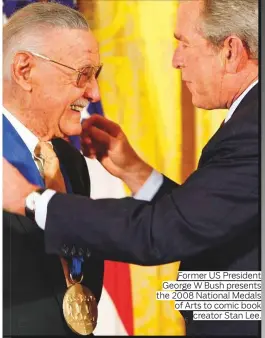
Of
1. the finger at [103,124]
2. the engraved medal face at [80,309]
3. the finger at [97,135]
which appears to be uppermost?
the finger at [103,124]

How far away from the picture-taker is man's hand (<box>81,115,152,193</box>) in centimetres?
171

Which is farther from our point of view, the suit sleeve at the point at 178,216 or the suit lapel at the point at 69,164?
the suit lapel at the point at 69,164

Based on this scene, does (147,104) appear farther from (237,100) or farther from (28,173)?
(28,173)

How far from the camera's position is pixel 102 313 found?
1.71 meters

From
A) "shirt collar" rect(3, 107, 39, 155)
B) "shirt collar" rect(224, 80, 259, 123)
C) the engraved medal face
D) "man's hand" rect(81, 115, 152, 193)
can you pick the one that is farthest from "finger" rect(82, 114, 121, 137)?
the engraved medal face

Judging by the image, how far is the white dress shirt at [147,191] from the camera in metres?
1.64

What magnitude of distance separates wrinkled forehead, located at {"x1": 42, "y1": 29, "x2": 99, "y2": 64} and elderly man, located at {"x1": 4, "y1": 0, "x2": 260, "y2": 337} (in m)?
0.17

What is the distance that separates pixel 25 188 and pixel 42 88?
267 millimetres

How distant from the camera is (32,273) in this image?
67.0 inches

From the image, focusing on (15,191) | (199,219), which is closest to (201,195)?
Answer: (199,219)

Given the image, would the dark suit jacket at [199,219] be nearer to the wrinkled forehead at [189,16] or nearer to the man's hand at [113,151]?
the man's hand at [113,151]

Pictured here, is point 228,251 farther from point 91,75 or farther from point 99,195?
point 91,75

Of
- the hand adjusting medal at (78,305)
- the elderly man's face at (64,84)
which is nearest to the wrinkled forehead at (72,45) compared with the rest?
the elderly man's face at (64,84)

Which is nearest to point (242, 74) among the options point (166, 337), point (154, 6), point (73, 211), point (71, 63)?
point (154, 6)
